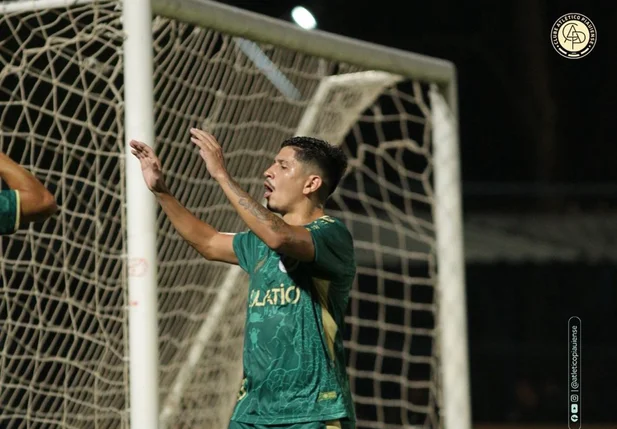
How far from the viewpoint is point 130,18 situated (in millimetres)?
3477

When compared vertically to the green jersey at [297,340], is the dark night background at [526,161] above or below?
above

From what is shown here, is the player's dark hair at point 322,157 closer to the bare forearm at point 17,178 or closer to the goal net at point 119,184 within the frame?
the goal net at point 119,184

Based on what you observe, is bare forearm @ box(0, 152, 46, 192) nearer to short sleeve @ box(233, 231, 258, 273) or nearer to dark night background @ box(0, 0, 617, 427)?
short sleeve @ box(233, 231, 258, 273)

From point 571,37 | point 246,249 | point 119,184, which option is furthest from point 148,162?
point 571,37

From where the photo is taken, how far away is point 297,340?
3119 millimetres

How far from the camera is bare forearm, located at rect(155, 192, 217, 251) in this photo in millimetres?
3357

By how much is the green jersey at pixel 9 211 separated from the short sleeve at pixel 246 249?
839 mm

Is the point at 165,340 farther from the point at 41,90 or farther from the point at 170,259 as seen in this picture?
the point at 41,90

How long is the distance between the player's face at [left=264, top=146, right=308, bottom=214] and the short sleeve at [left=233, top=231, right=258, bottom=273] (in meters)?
0.12

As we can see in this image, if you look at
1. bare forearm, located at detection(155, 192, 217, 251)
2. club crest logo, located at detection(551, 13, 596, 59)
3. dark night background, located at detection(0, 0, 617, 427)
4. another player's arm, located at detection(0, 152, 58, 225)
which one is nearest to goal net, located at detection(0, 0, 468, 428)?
bare forearm, located at detection(155, 192, 217, 251)

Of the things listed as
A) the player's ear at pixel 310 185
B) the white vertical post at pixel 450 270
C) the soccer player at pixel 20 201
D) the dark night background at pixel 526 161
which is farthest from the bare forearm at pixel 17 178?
the dark night background at pixel 526 161

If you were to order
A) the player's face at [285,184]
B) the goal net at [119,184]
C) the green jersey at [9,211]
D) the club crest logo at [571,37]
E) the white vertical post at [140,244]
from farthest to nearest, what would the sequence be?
the club crest logo at [571,37]
the goal net at [119,184]
the white vertical post at [140,244]
the player's face at [285,184]
the green jersey at [9,211]

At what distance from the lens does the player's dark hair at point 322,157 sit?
332 cm

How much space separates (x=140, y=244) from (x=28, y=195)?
2.55 ft
